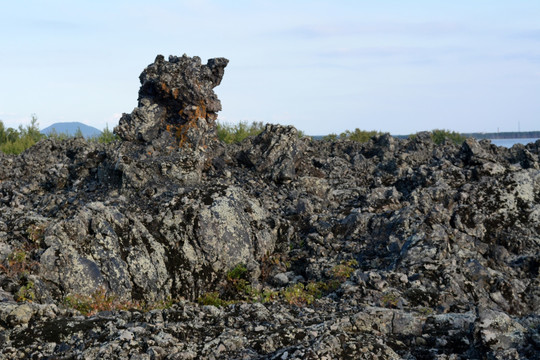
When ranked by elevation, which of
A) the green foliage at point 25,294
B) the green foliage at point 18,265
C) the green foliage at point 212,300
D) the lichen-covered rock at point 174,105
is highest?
the lichen-covered rock at point 174,105

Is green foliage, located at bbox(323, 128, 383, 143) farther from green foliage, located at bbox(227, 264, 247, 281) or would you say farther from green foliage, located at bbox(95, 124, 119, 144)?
green foliage, located at bbox(227, 264, 247, 281)

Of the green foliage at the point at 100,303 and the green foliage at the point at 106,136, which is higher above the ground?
the green foliage at the point at 106,136

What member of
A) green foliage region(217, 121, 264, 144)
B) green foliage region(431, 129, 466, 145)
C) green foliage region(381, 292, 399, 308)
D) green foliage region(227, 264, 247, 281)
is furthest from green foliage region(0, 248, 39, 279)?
green foliage region(431, 129, 466, 145)

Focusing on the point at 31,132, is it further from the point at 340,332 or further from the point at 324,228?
the point at 340,332

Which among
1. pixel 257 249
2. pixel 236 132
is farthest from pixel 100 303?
pixel 236 132

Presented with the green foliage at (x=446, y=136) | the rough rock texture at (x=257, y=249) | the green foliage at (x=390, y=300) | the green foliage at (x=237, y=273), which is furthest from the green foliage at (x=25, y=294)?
the green foliage at (x=446, y=136)

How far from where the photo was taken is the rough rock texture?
8586 mm

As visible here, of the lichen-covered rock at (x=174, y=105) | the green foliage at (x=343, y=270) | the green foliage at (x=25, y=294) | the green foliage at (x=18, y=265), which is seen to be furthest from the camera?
the lichen-covered rock at (x=174, y=105)

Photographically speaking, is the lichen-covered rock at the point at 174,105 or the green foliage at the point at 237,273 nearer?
the green foliage at the point at 237,273

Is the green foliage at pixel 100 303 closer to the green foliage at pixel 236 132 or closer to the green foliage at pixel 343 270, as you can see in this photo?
the green foliage at pixel 343 270

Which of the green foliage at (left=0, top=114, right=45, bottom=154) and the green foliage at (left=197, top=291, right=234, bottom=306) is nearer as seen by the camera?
the green foliage at (left=197, top=291, right=234, bottom=306)

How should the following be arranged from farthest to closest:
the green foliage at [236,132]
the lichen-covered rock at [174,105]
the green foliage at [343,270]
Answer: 1. the green foliage at [236,132]
2. the lichen-covered rock at [174,105]
3. the green foliage at [343,270]

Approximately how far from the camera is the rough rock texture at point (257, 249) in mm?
8586

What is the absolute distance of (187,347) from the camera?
8383 mm
